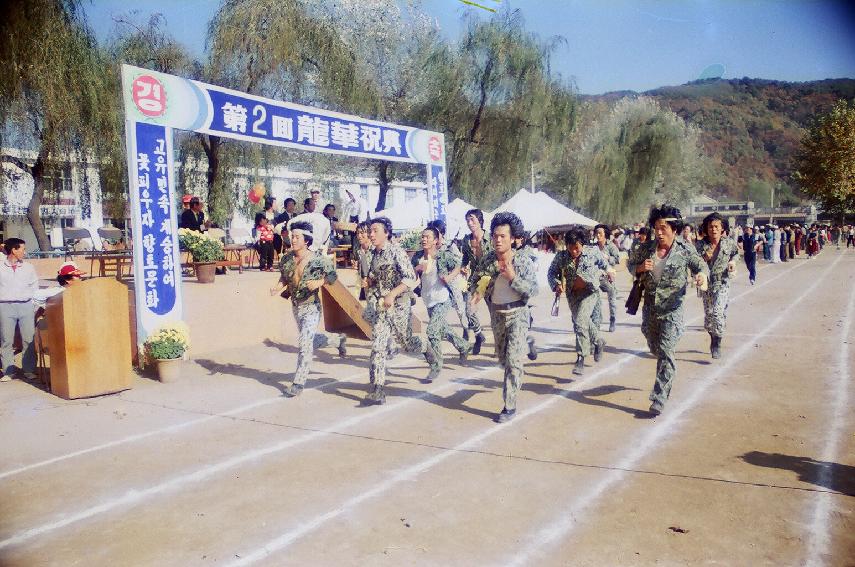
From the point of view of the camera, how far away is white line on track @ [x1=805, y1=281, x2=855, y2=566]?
3.76 m

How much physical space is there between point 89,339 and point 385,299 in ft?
11.0

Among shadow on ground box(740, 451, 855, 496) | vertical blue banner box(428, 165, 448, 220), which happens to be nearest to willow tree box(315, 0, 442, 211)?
vertical blue banner box(428, 165, 448, 220)

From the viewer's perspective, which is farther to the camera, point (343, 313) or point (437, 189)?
point (437, 189)

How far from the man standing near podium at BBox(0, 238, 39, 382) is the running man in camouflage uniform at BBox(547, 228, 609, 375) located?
6.34 meters

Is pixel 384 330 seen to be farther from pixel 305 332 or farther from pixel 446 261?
pixel 446 261

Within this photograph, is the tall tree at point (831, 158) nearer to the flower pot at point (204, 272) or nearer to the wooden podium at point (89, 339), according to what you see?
the flower pot at point (204, 272)

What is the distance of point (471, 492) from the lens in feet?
15.4

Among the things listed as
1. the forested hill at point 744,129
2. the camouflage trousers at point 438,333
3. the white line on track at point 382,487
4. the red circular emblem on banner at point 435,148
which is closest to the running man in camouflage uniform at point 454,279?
the camouflage trousers at point 438,333

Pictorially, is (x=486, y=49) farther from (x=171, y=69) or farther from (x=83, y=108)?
(x=83, y=108)

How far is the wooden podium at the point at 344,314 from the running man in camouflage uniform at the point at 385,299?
3748mm

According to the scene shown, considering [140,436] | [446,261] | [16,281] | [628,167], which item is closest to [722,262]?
[446,261]

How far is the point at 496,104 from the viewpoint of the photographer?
26.4 meters

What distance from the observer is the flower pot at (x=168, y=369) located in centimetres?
861

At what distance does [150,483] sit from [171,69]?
1655 centimetres
